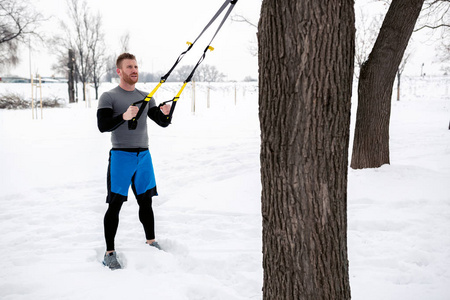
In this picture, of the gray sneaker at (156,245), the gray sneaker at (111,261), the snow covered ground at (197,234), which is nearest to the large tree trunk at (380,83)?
the snow covered ground at (197,234)

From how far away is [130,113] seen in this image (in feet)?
8.73

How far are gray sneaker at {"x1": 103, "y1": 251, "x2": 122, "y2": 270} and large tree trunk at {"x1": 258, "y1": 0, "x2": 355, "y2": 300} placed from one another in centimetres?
163

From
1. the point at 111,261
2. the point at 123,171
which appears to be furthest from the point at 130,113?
the point at 111,261

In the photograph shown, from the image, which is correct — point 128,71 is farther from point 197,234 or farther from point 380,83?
point 380,83

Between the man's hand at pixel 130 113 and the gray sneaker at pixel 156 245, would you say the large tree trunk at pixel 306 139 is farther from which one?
the gray sneaker at pixel 156 245

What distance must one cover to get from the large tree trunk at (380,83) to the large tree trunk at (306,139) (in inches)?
148

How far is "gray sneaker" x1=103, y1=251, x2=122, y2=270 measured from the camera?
289 cm

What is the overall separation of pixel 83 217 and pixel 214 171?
276 centimetres

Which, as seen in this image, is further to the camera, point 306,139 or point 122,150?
point 122,150

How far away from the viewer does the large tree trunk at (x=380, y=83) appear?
485 cm

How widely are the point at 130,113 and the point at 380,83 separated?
3.87 metres

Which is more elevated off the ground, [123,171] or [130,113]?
[130,113]

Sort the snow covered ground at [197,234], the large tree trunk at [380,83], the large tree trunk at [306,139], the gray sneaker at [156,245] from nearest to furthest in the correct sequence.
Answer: the large tree trunk at [306,139] → the snow covered ground at [197,234] → the gray sneaker at [156,245] → the large tree trunk at [380,83]

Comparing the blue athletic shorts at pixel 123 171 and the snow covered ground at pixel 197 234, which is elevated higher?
the blue athletic shorts at pixel 123 171
